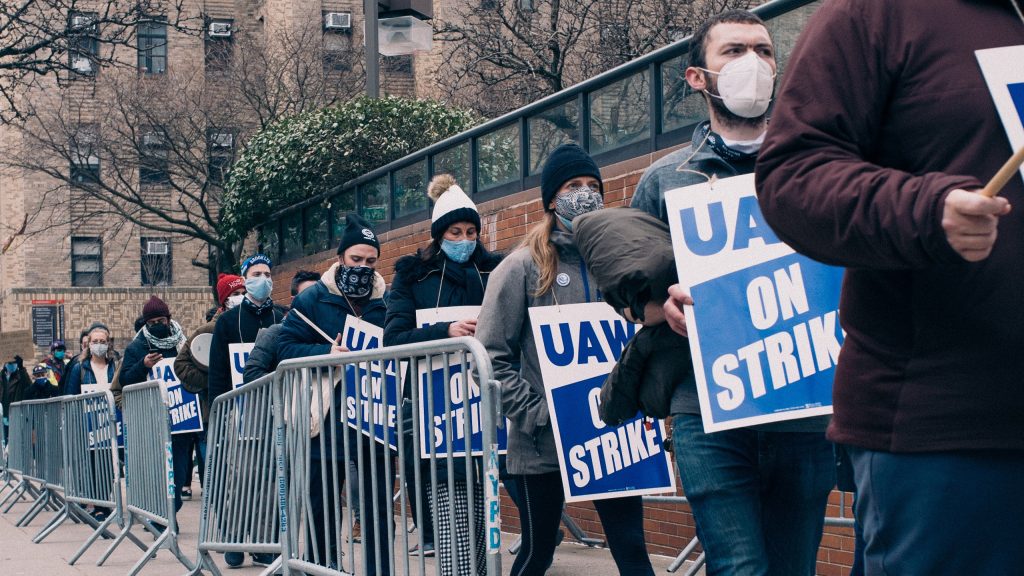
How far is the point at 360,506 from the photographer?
5.03 meters

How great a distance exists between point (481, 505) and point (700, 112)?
4.10 metres

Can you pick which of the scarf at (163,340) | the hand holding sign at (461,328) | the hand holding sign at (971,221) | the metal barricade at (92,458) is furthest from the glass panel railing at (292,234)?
the hand holding sign at (971,221)

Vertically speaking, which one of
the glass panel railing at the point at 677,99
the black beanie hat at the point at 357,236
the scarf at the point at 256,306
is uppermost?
the glass panel railing at the point at 677,99

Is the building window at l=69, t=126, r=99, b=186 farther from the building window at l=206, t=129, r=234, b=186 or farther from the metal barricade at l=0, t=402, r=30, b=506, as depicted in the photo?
the metal barricade at l=0, t=402, r=30, b=506

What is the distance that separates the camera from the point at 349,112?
644 inches

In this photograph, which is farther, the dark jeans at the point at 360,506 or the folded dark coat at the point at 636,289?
the dark jeans at the point at 360,506

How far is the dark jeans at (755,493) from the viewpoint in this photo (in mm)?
3713

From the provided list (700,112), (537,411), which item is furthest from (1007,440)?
(700,112)

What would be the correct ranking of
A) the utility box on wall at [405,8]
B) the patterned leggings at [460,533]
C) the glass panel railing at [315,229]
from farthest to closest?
the glass panel railing at [315,229] → the utility box on wall at [405,8] → the patterned leggings at [460,533]

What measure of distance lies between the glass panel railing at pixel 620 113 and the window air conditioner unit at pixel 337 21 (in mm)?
32375

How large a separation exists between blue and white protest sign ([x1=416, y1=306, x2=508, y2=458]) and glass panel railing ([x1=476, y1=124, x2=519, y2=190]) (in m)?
6.22

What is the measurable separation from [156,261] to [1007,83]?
148 ft

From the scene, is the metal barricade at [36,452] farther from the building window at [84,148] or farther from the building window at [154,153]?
the building window at [84,148]

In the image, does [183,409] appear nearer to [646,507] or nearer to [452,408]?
[646,507]
